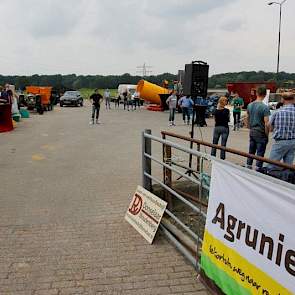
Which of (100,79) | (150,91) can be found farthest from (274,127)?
(100,79)

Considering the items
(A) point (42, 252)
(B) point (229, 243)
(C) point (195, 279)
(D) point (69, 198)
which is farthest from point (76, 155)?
(B) point (229, 243)

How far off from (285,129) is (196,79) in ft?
10.3

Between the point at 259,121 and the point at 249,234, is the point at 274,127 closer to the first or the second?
the point at 259,121

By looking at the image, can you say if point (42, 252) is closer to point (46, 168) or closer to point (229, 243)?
point (229, 243)

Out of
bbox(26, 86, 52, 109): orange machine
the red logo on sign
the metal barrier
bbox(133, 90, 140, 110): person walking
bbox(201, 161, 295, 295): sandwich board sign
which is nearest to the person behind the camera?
bbox(201, 161, 295, 295): sandwich board sign

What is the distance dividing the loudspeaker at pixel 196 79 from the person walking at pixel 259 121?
161 centimetres

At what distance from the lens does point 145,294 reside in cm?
419

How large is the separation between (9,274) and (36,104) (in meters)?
29.1

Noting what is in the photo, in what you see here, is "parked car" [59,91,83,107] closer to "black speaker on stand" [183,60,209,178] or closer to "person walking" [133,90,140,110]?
"person walking" [133,90,140,110]

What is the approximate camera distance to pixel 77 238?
18.8 feet

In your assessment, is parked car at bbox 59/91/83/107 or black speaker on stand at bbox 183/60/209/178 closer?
black speaker on stand at bbox 183/60/209/178

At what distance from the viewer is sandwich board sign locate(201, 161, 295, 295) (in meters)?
2.90

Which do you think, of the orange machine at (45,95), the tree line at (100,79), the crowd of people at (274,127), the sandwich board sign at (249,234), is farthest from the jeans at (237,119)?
the tree line at (100,79)

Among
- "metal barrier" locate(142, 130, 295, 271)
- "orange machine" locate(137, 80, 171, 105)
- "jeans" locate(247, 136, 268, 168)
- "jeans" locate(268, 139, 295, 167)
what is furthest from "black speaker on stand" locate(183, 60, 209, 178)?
"orange machine" locate(137, 80, 171, 105)
